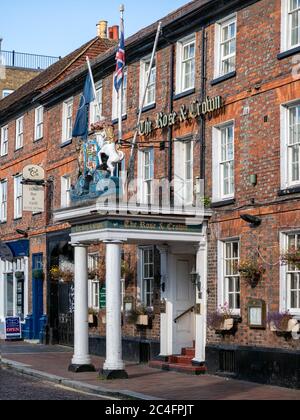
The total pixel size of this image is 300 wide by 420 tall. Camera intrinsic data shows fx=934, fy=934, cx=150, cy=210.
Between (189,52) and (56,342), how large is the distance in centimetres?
1224

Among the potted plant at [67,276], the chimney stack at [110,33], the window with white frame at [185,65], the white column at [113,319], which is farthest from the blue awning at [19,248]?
the white column at [113,319]

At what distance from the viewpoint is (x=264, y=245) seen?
19406mm

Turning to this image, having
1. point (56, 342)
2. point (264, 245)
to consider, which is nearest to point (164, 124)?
point (264, 245)

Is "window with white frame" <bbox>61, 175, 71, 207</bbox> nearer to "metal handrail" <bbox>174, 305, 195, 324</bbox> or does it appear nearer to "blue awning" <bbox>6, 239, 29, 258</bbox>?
"blue awning" <bbox>6, 239, 29, 258</bbox>

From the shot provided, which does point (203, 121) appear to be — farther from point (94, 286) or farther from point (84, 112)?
point (94, 286)

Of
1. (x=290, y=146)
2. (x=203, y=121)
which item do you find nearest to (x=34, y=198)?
(x=203, y=121)

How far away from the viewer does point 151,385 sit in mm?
19062

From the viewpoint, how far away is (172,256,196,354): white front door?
2275 cm

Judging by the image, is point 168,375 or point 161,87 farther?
point 161,87

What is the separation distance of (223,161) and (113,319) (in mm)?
4451

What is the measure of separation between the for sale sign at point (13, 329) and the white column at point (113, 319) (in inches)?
536

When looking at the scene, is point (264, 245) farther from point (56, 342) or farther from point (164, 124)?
point (56, 342)

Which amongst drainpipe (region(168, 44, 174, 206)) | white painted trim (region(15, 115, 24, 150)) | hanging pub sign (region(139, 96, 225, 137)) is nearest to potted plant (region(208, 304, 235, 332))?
drainpipe (region(168, 44, 174, 206))

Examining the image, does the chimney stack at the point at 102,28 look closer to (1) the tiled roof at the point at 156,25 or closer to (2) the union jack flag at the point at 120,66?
(1) the tiled roof at the point at 156,25
